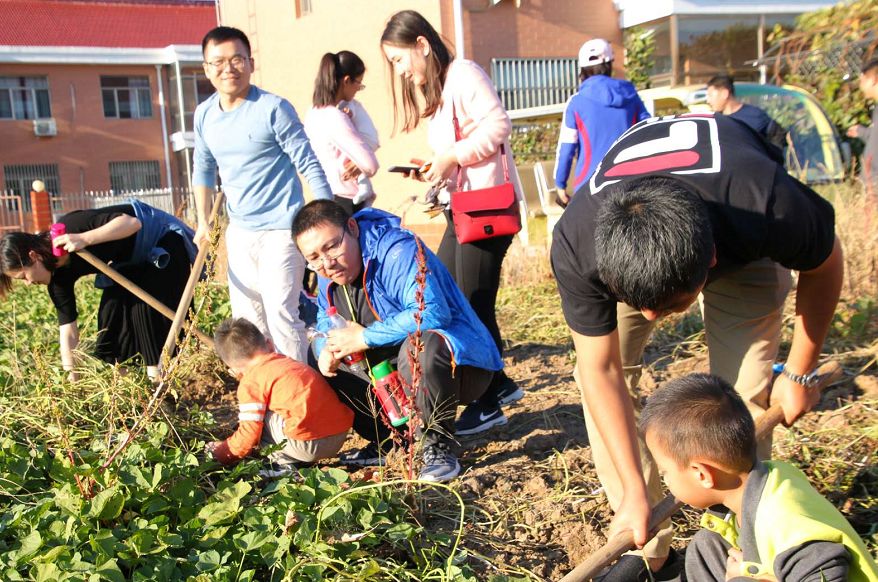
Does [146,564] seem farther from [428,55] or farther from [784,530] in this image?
[428,55]

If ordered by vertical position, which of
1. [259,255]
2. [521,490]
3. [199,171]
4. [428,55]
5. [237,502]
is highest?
[428,55]

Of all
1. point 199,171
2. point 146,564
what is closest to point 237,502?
point 146,564

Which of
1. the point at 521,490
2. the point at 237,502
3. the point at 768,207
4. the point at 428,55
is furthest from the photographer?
the point at 428,55

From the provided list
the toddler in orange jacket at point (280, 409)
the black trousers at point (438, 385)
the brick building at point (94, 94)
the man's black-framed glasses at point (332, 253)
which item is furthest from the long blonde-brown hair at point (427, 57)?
the brick building at point (94, 94)

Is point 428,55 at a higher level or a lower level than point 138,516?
higher

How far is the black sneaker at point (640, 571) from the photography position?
8.13 ft

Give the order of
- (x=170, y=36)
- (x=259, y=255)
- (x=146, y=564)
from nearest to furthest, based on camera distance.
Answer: (x=146, y=564)
(x=259, y=255)
(x=170, y=36)

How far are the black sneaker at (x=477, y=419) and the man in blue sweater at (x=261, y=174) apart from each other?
904 mm

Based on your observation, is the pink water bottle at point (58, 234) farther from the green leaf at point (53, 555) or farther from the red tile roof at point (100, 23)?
the red tile roof at point (100, 23)

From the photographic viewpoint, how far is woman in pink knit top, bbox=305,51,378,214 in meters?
4.67

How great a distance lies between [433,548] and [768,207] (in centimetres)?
135

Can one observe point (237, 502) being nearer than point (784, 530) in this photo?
No

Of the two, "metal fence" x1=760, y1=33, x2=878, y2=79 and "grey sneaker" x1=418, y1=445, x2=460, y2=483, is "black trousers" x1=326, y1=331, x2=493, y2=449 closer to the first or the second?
"grey sneaker" x1=418, y1=445, x2=460, y2=483

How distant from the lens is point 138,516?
2.66 metres
